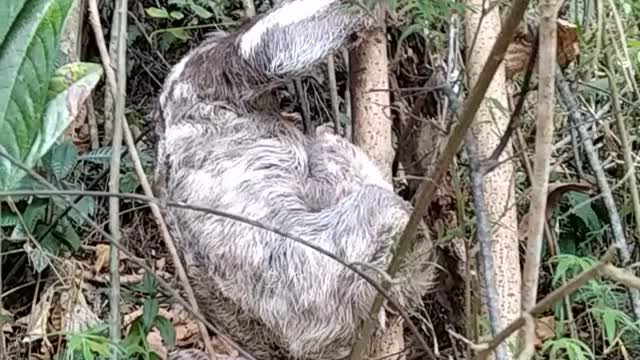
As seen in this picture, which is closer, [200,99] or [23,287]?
[200,99]

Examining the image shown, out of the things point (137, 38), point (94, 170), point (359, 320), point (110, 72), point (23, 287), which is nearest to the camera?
point (359, 320)

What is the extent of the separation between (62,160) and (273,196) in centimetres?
101

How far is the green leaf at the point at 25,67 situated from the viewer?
5.87 ft

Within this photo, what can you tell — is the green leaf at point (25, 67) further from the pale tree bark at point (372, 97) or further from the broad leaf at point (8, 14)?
the pale tree bark at point (372, 97)

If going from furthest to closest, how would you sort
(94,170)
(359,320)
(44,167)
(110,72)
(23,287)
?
1. (94,170)
2. (23,287)
3. (44,167)
4. (110,72)
5. (359,320)

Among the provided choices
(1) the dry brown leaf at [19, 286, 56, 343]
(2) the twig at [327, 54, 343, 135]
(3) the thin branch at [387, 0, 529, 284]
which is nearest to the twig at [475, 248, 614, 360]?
(3) the thin branch at [387, 0, 529, 284]

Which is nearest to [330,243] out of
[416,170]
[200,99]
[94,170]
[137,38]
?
[416,170]

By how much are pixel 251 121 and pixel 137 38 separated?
1838mm

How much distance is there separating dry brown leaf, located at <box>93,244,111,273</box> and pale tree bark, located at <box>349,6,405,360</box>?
1.63 m

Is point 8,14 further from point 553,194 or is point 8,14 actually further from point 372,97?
point 553,194

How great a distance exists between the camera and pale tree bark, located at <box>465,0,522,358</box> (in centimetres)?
232

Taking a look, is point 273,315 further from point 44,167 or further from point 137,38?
point 137,38

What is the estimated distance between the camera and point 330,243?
2.56 m

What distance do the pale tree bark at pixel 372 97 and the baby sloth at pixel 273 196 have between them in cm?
4
